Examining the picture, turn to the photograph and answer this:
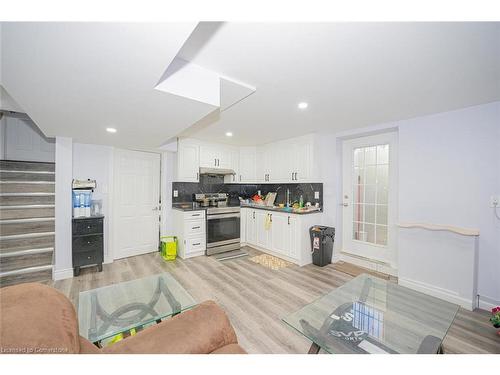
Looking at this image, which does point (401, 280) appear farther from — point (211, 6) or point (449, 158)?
point (211, 6)

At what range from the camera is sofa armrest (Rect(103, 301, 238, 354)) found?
932mm

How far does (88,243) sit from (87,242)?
0.02 metres

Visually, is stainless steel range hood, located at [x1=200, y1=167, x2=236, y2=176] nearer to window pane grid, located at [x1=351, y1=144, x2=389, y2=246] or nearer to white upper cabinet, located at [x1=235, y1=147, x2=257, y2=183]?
white upper cabinet, located at [x1=235, y1=147, x2=257, y2=183]

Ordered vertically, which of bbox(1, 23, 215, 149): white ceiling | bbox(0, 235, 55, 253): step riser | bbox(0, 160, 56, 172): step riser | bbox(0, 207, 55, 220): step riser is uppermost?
bbox(1, 23, 215, 149): white ceiling

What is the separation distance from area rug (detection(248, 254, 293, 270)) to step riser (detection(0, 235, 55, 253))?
305 cm

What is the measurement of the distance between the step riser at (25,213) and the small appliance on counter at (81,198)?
0.94ft

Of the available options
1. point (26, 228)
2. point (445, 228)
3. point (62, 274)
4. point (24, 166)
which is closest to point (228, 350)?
point (445, 228)

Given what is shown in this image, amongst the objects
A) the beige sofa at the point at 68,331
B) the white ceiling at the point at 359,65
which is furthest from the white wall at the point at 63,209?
the beige sofa at the point at 68,331

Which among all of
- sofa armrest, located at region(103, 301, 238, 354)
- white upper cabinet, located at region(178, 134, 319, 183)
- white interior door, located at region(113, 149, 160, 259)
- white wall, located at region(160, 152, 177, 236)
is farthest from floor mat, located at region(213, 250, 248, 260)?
sofa armrest, located at region(103, 301, 238, 354)

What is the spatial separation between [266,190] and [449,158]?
3.23 meters

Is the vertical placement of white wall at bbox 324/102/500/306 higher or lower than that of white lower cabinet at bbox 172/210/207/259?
higher

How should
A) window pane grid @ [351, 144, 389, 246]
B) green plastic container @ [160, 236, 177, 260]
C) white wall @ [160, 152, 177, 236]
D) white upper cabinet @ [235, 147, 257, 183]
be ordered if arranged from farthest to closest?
white upper cabinet @ [235, 147, 257, 183] → white wall @ [160, 152, 177, 236] → green plastic container @ [160, 236, 177, 260] → window pane grid @ [351, 144, 389, 246]

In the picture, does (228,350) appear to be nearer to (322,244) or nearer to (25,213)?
(322,244)

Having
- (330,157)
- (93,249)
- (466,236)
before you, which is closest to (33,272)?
(93,249)
